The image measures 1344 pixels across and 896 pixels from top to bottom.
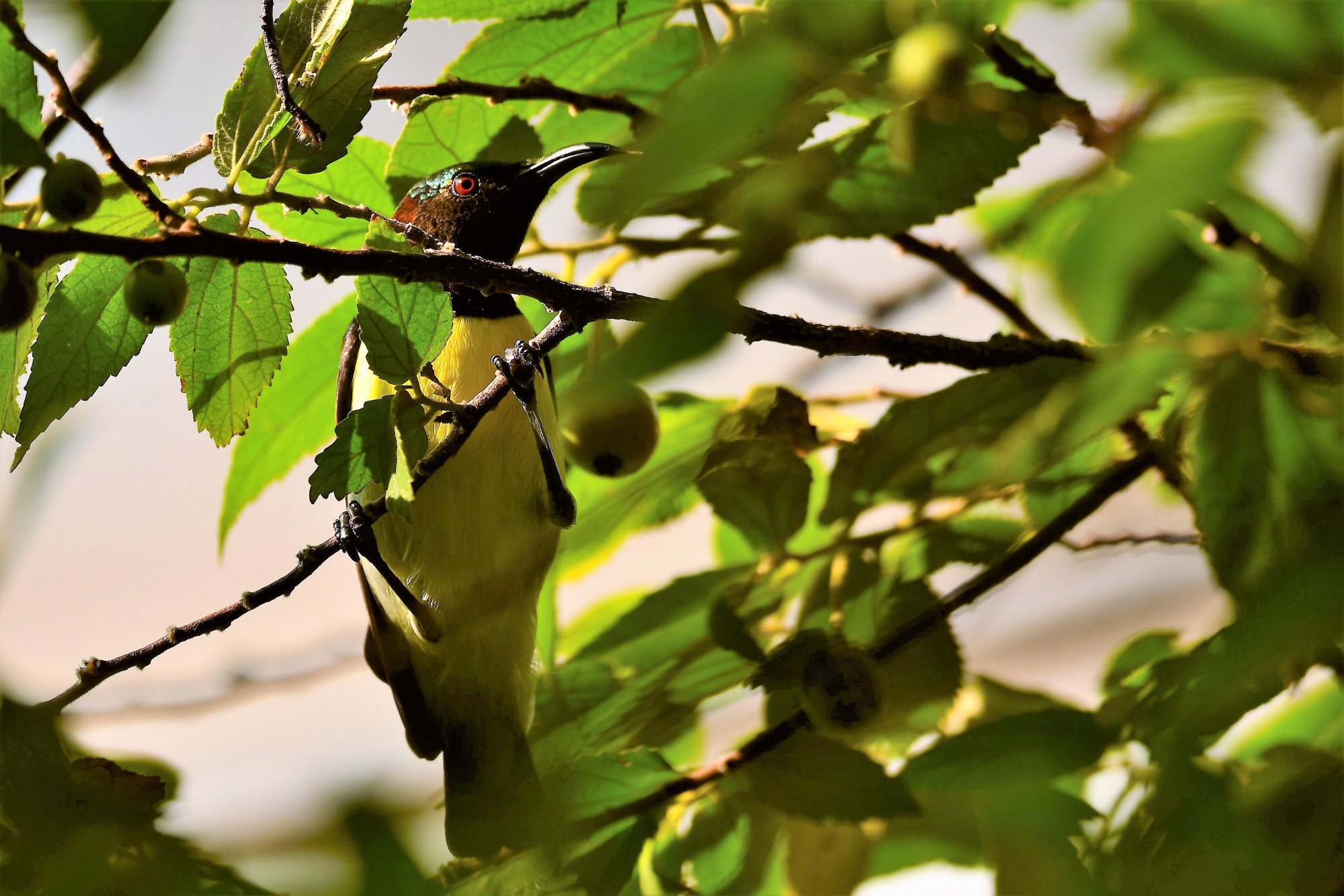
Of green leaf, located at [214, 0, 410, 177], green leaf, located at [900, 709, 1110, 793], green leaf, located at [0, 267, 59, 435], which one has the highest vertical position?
green leaf, located at [214, 0, 410, 177]

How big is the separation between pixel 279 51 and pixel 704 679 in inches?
25.0

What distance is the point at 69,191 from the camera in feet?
2.10

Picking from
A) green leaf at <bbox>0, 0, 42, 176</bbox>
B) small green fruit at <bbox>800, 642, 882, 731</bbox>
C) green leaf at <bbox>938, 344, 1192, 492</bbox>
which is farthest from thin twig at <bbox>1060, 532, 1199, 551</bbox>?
green leaf at <bbox>0, 0, 42, 176</bbox>

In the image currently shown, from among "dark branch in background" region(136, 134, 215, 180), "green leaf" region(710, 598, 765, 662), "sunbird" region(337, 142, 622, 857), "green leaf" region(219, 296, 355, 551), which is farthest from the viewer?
"sunbird" region(337, 142, 622, 857)

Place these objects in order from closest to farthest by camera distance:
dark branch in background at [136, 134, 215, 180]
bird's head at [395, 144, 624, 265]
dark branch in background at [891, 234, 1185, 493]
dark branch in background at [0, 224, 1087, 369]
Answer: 1. dark branch in background at [0, 224, 1087, 369]
2. dark branch in background at [136, 134, 215, 180]
3. dark branch in background at [891, 234, 1185, 493]
4. bird's head at [395, 144, 624, 265]

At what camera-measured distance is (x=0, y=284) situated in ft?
2.14

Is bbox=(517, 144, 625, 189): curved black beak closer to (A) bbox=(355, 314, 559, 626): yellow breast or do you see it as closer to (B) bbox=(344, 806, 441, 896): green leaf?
(A) bbox=(355, 314, 559, 626): yellow breast

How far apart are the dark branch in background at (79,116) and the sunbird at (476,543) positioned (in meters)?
0.64

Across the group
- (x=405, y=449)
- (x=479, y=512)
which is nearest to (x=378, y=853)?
(x=405, y=449)

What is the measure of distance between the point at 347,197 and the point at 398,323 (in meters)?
A: 0.53

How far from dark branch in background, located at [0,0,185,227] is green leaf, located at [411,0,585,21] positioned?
0.43 m

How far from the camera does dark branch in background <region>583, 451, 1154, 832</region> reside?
881mm

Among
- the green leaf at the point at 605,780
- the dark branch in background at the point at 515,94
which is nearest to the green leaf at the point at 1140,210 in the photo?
the green leaf at the point at 605,780

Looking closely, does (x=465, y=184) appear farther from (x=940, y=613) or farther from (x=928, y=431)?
(x=940, y=613)
